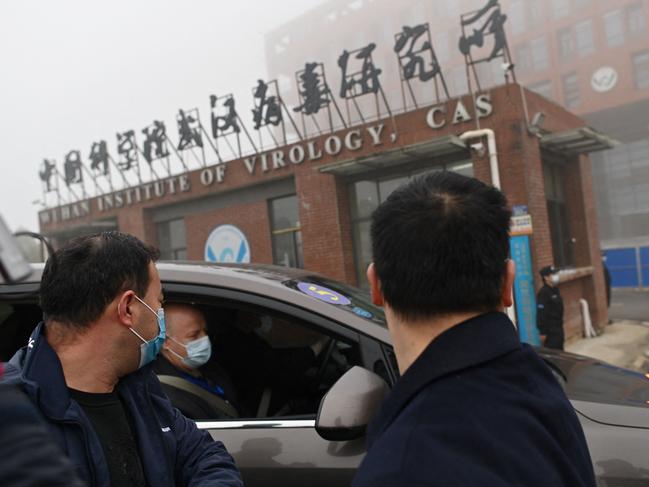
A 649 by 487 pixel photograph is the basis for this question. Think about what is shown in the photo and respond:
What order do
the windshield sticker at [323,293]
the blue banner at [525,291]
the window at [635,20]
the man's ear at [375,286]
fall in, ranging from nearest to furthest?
the man's ear at [375,286] < the windshield sticker at [323,293] < the blue banner at [525,291] < the window at [635,20]

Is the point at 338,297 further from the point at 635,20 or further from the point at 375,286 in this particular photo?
the point at 635,20

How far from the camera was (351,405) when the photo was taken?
1.52 m

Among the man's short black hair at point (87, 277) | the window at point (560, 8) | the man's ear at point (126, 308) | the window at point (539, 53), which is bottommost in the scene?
the man's ear at point (126, 308)

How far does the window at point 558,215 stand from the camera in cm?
1109

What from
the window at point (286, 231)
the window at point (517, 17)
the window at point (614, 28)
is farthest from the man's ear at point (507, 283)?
the window at point (517, 17)

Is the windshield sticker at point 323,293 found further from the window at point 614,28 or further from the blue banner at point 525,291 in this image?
the window at point 614,28

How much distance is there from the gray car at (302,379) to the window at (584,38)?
37675 millimetres

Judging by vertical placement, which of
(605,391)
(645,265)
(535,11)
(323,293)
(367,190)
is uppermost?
(535,11)

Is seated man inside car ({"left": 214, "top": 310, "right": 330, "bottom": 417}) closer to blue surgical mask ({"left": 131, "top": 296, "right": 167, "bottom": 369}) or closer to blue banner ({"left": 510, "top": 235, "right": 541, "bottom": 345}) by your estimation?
blue surgical mask ({"left": 131, "top": 296, "right": 167, "bottom": 369})

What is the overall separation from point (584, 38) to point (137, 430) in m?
40.0

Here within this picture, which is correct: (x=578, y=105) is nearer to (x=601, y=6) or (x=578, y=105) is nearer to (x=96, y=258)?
(x=601, y=6)

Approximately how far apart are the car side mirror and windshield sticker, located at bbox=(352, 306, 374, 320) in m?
0.44

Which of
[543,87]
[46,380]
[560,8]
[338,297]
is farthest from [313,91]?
[560,8]

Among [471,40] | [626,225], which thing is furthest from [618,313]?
[626,225]
